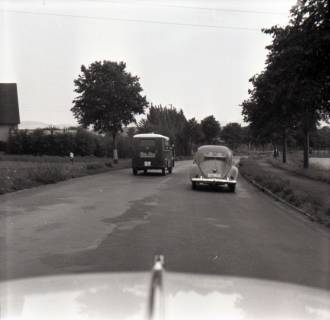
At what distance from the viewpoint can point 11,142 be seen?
4972 cm

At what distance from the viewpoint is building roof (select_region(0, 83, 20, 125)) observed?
191ft

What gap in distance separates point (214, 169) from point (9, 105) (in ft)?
154

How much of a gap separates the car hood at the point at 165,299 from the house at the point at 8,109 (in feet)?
175

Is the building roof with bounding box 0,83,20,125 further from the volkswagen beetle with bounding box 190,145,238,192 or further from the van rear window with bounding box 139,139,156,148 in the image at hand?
the volkswagen beetle with bounding box 190,145,238,192

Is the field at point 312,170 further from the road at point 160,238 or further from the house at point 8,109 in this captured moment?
the house at point 8,109

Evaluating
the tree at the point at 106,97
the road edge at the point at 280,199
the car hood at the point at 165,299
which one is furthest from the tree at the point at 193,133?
the car hood at the point at 165,299

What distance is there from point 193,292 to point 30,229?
639 centimetres

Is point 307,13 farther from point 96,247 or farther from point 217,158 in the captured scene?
point 96,247

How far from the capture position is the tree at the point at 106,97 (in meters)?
34.8

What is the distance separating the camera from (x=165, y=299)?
10.9 feet

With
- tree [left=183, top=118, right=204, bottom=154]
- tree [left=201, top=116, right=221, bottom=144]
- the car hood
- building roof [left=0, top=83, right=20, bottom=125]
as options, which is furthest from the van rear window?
tree [left=201, top=116, right=221, bottom=144]

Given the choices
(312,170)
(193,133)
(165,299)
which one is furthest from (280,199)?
(193,133)

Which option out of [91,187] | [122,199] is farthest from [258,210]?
[91,187]

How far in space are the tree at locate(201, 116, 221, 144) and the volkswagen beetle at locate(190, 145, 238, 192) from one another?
84022 mm
